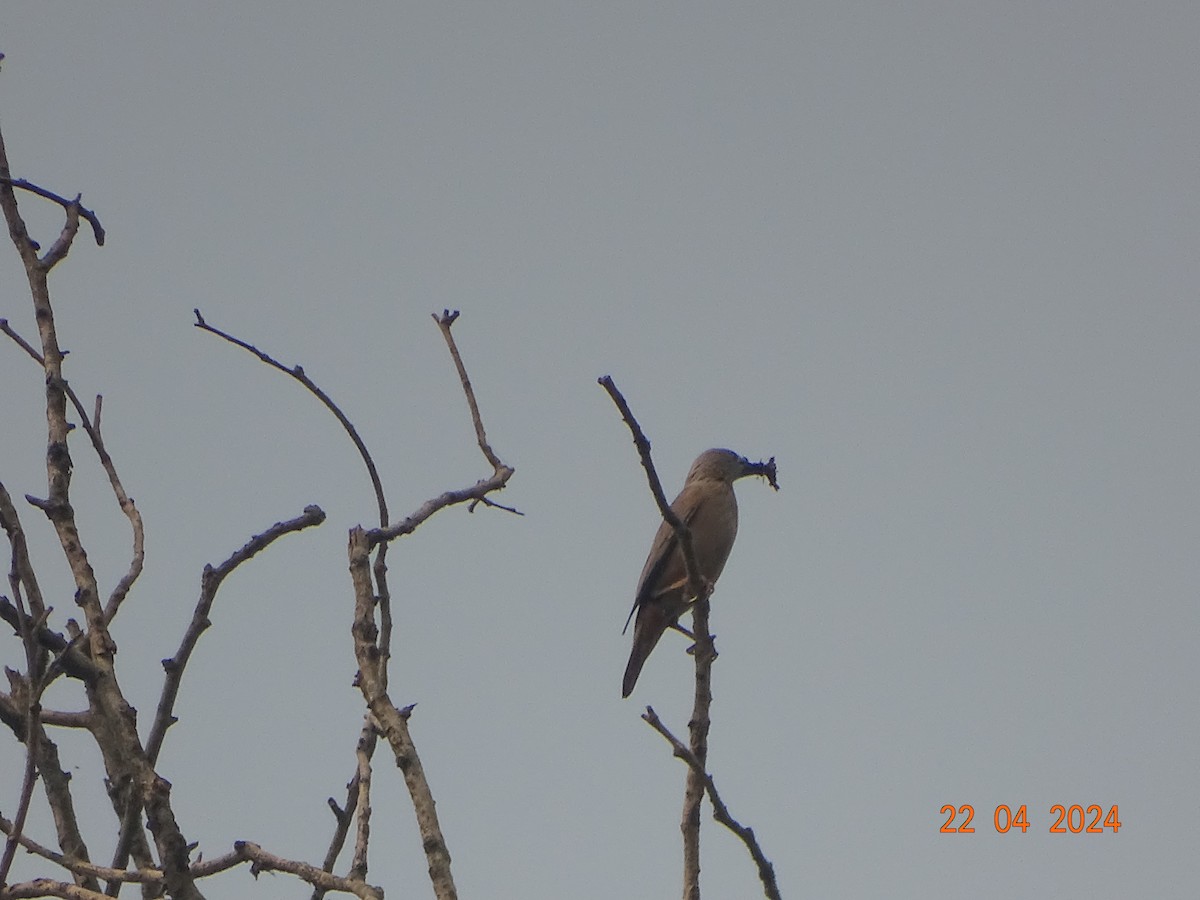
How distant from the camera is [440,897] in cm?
237

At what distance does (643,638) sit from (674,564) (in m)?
0.44

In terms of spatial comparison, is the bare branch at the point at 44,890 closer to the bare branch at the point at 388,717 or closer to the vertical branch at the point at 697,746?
the bare branch at the point at 388,717

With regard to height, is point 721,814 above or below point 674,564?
below

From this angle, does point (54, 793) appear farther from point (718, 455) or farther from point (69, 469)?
point (718, 455)

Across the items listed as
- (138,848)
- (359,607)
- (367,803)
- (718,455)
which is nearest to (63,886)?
(138,848)

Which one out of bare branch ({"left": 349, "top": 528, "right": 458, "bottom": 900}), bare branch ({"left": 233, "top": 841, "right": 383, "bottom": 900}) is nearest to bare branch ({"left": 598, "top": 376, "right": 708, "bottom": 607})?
bare branch ({"left": 349, "top": 528, "right": 458, "bottom": 900})

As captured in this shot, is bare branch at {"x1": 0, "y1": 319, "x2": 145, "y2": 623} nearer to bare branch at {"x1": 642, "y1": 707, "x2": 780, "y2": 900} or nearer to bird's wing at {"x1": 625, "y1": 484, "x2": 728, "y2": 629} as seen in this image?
bare branch at {"x1": 642, "y1": 707, "x2": 780, "y2": 900}

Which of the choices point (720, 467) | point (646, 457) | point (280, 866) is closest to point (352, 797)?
point (280, 866)

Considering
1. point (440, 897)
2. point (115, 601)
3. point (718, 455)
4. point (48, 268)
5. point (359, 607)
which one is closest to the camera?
point (440, 897)

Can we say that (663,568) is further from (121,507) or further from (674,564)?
(121,507)

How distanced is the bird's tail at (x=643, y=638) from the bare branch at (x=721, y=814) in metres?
4.59

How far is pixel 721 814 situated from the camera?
2699 mm

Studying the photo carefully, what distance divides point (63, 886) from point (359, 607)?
73 cm

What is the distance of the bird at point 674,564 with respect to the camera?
744 centimetres
